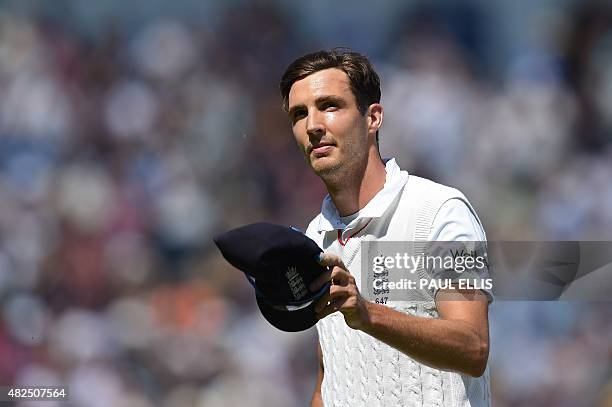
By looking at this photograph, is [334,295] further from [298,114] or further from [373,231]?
[298,114]

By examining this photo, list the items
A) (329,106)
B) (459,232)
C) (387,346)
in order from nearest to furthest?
(459,232) < (387,346) < (329,106)

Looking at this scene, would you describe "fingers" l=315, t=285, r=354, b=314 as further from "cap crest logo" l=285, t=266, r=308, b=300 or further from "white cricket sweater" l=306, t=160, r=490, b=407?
"white cricket sweater" l=306, t=160, r=490, b=407

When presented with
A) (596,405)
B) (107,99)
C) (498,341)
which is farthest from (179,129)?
(596,405)

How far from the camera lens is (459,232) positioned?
6.21ft

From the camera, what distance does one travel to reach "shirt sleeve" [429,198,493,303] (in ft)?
6.11

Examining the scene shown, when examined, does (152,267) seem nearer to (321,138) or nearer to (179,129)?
(179,129)

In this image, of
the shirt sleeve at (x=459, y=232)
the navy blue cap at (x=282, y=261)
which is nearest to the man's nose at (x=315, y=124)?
the shirt sleeve at (x=459, y=232)

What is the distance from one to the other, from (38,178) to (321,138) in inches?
112

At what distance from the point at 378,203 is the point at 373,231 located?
7 centimetres

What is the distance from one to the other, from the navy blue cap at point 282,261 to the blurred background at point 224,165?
2.49 meters

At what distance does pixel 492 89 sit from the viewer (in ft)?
14.2

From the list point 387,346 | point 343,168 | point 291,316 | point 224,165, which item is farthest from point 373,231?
point 224,165

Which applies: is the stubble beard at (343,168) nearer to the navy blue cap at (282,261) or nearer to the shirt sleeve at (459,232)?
the shirt sleeve at (459,232)

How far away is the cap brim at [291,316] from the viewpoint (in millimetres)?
1570
